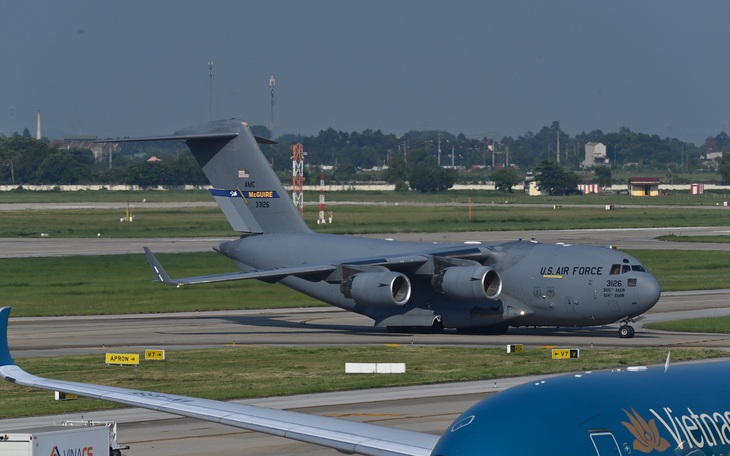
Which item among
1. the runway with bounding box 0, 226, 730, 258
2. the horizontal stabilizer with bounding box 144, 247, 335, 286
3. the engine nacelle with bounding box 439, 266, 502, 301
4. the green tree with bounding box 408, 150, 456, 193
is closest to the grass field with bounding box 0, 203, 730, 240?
the runway with bounding box 0, 226, 730, 258

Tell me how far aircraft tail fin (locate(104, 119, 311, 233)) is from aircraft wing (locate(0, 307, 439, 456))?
106ft

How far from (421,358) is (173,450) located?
1584 cm

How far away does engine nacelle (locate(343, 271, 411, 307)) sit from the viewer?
45.1m

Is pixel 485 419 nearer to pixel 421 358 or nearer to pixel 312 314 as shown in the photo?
pixel 421 358

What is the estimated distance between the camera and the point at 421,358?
38.9 metres

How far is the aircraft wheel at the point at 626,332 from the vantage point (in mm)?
44688

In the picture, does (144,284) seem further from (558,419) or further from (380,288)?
(558,419)

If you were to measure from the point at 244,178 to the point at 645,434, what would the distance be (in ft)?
123

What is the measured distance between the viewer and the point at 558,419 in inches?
557

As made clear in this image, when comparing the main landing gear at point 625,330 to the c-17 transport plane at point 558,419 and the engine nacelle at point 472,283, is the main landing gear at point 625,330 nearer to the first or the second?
the engine nacelle at point 472,283

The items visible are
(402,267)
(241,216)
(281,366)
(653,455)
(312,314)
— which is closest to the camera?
(653,455)

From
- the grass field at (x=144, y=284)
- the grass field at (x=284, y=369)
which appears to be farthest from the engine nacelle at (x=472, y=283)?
the grass field at (x=144, y=284)

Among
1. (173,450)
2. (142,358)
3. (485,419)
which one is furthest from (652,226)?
(485,419)

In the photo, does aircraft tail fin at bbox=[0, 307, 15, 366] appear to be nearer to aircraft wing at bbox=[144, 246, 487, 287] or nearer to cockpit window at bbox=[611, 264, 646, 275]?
aircraft wing at bbox=[144, 246, 487, 287]
